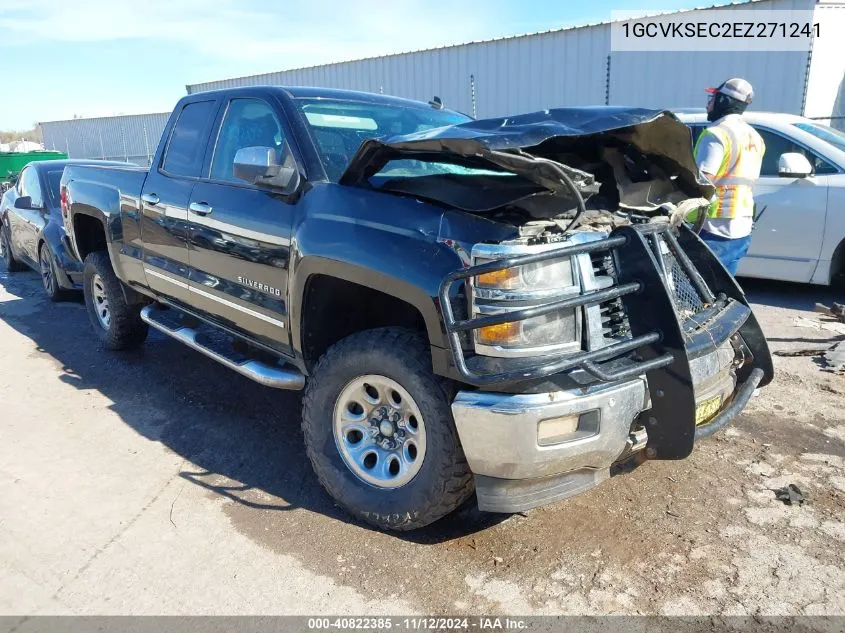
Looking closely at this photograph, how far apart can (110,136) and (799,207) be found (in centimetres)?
2722

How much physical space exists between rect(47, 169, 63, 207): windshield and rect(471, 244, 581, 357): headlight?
6.73m

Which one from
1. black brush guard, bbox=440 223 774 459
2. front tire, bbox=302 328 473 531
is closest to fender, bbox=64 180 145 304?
front tire, bbox=302 328 473 531

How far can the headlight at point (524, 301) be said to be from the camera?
246 centimetres

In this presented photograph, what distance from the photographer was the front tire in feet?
8.85

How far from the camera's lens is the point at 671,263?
3.12 meters

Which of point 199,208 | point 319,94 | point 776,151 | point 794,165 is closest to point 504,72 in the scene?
point 776,151

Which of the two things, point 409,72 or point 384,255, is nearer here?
point 384,255

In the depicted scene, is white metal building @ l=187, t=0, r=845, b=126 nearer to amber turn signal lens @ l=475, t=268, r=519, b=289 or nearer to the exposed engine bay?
the exposed engine bay

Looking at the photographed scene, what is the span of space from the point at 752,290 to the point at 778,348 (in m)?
2.16

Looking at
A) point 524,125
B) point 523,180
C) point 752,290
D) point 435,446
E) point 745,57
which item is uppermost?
point 745,57

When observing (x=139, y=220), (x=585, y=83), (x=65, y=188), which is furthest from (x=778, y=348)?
(x=585, y=83)

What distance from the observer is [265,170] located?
323 cm

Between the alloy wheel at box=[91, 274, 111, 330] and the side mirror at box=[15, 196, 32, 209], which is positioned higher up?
the side mirror at box=[15, 196, 32, 209]

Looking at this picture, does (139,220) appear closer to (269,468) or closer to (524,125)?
(269,468)
